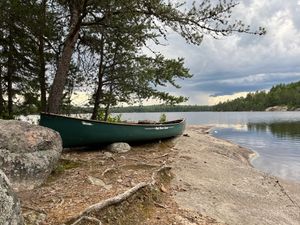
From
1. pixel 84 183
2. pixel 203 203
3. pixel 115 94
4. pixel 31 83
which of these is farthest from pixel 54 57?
pixel 203 203

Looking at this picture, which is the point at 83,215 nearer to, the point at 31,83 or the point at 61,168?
the point at 61,168

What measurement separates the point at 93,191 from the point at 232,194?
151 inches

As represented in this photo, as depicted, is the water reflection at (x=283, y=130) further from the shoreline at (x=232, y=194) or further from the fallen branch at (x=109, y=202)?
the fallen branch at (x=109, y=202)

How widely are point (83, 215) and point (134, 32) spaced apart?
7.59 metres

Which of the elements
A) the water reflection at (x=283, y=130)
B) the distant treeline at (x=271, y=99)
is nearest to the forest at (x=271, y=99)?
the distant treeline at (x=271, y=99)

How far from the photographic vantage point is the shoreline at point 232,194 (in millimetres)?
7992

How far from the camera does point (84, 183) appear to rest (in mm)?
8219

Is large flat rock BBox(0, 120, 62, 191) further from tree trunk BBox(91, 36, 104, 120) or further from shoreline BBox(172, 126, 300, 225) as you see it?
tree trunk BBox(91, 36, 104, 120)

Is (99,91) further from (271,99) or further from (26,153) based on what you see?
(271,99)

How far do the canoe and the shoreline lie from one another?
193 centimetres

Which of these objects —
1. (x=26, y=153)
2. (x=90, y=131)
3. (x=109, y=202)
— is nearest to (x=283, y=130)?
(x=90, y=131)

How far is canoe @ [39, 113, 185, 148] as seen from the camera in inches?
446

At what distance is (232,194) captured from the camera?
9539mm

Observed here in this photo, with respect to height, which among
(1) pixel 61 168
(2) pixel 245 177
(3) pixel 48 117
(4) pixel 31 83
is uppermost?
(4) pixel 31 83
